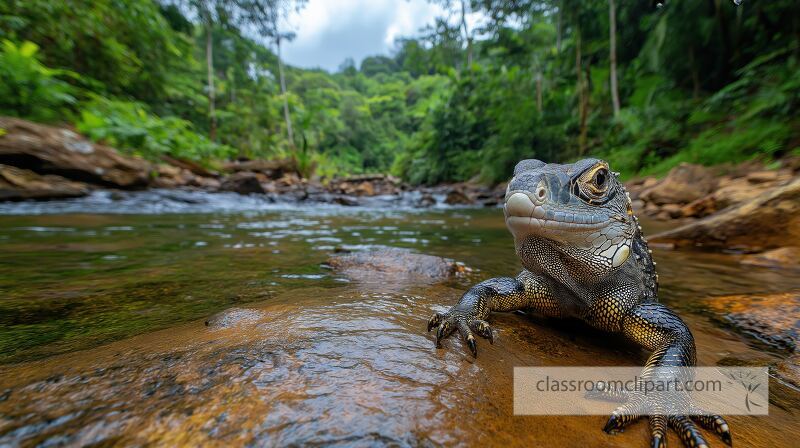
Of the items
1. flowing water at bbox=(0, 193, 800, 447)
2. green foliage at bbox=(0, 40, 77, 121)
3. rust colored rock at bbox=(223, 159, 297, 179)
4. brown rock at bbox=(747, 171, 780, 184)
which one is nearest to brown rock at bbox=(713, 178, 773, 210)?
brown rock at bbox=(747, 171, 780, 184)

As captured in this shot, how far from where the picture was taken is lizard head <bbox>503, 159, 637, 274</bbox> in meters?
1.84

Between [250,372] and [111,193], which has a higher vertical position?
[111,193]

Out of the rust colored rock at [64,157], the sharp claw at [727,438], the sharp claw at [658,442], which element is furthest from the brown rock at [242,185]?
the sharp claw at [727,438]

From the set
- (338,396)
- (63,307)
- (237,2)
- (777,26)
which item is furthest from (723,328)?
(237,2)

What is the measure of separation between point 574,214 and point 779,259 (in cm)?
487

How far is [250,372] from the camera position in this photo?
1.36 metres

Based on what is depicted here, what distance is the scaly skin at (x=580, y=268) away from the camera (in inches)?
71.7

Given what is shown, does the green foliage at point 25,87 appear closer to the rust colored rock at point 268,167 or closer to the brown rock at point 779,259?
the rust colored rock at point 268,167

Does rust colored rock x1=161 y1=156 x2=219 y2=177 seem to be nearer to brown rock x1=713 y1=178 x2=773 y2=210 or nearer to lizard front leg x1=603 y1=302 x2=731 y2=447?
lizard front leg x1=603 y1=302 x2=731 y2=447

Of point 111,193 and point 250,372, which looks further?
point 111,193

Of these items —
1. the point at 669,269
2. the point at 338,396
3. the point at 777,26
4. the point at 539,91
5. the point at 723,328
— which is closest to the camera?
the point at 338,396

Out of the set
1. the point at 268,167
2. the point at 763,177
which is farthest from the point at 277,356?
the point at 268,167

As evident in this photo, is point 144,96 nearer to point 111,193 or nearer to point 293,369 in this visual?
point 111,193

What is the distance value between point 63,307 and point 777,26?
2441 cm
